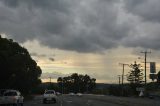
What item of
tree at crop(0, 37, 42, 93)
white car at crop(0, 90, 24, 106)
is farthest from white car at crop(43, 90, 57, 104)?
white car at crop(0, 90, 24, 106)

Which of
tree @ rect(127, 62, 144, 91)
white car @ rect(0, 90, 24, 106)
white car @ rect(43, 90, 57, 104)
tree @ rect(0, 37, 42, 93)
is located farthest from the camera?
tree @ rect(127, 62, 144, 91)

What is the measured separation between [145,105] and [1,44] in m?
19.0

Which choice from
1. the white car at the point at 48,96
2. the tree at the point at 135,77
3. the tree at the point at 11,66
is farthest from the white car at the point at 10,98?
the tree at the point at 135,77

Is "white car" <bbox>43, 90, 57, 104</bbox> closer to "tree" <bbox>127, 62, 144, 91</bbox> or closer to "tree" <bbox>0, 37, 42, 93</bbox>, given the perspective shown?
"tree" <bbox>0, 37, 42, 93</bbox>

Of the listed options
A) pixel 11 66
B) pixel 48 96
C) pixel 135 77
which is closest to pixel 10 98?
pixel 11 66

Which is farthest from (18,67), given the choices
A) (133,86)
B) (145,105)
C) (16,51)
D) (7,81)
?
(133,86)

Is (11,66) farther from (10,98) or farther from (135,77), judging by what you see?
(135,77)

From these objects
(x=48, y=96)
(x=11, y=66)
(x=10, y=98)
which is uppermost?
(x=11, y=66)

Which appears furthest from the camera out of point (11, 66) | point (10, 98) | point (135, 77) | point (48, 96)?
point (135, 77)

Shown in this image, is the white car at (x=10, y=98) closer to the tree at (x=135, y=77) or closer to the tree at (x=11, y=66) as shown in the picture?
the tree at (x=11, y=66)

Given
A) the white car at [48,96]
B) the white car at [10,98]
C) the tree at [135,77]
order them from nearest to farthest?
1. the white car at [10,98]
2. the white car at [48,96]
3. the tree at [135,77]

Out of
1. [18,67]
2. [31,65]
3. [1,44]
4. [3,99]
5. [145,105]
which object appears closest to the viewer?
[3,99]

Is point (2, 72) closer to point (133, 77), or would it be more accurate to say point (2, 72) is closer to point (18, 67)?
point (18, 67)

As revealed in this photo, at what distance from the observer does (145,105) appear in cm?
5141
